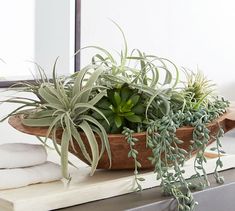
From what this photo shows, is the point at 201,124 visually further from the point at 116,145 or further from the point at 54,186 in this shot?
the point at 54,186

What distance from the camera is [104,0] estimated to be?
1945mm

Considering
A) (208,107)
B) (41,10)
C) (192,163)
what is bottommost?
(192,163)

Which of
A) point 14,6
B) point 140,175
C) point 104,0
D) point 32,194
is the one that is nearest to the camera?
point 32,194

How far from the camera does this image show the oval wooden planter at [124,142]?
0.80 metres

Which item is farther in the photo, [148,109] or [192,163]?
[192,163]

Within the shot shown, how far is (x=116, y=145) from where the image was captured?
796mm

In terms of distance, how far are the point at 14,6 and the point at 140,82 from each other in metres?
0.89

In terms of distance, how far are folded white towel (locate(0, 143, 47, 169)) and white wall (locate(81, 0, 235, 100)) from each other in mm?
1035

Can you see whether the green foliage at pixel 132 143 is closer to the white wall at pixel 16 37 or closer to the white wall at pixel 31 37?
the white wall at pixel 31 37

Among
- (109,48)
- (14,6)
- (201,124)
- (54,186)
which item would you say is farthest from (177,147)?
(109,48)

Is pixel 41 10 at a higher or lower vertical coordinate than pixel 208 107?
higher

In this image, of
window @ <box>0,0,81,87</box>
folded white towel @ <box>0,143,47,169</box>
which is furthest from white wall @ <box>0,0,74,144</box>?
folded white towel @ <box>0,143,47,169</box>

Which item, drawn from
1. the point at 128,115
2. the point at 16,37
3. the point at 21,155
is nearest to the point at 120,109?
the point at 128,115

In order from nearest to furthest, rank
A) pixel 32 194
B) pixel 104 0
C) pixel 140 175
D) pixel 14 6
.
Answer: pixel 32 194, pixel 140 175, pixel 14 6, pixel 104 0
